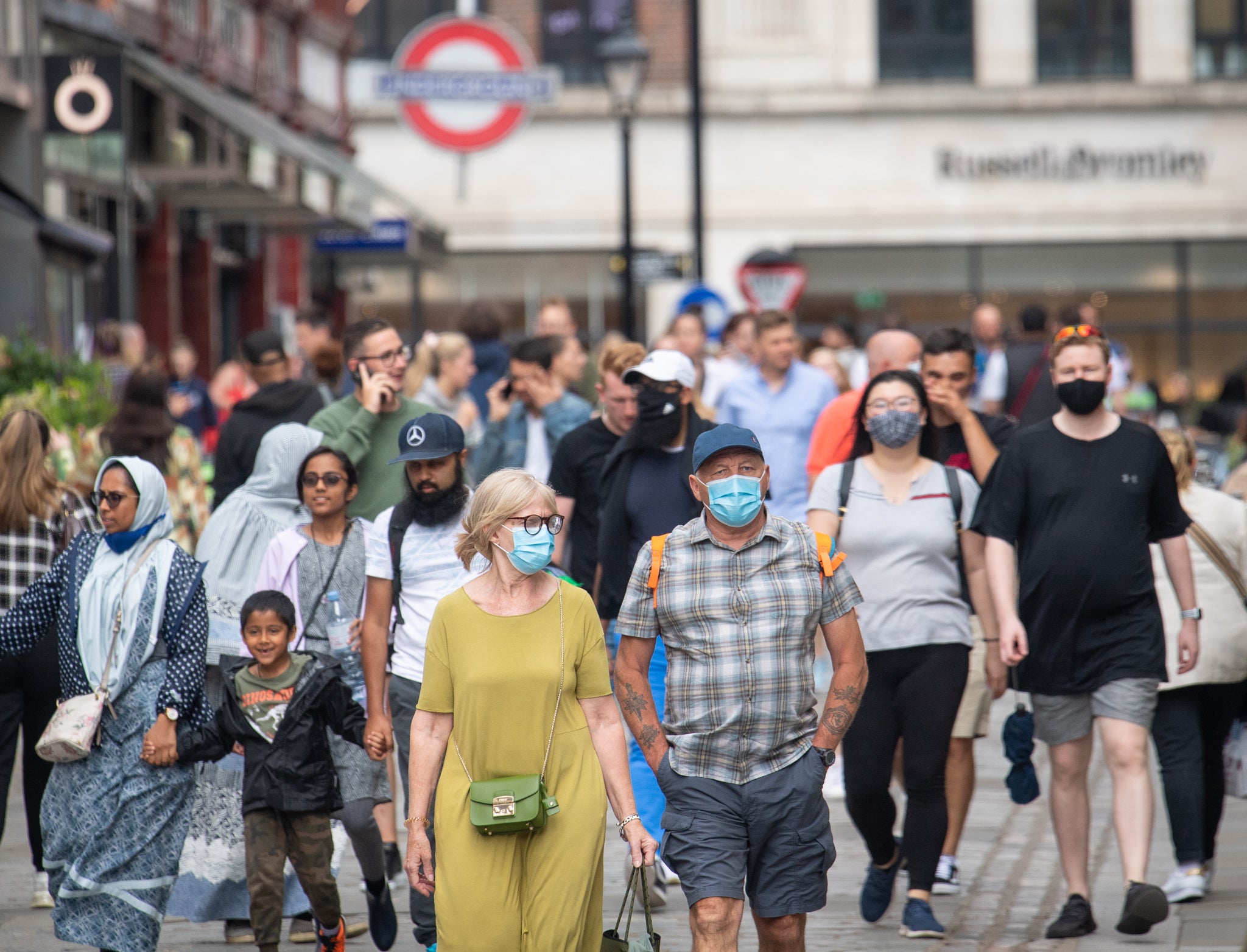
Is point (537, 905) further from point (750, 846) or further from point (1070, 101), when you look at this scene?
point (1070, 101)

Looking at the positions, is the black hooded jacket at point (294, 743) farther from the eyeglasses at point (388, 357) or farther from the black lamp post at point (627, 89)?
the black lamp post at point (627, 89)

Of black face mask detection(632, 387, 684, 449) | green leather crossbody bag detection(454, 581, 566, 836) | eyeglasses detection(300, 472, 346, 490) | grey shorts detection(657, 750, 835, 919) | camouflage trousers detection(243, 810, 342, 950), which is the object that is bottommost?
camouflage trousers detection(243, 810, 342, 950)

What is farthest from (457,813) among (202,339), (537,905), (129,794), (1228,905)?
(202,339)

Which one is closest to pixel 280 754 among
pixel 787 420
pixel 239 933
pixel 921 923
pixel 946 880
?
pixel 239 933

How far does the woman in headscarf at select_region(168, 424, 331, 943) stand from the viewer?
7254 millimetres

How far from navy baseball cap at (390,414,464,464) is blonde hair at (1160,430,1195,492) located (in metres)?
2.89

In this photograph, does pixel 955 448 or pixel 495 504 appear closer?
pixel 495 504

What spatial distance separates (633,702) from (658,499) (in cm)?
192

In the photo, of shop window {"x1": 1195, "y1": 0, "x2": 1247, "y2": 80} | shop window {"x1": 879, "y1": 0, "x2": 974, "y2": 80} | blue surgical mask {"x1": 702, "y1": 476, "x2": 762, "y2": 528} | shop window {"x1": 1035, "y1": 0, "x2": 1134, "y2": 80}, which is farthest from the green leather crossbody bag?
shop window {"x1": 1195, "y1": 0, "x2": 1247, "y2": 80}

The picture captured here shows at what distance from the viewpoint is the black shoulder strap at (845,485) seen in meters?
7.23

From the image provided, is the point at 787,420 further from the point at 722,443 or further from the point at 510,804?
the point at 510,804

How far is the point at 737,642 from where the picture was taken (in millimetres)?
5668

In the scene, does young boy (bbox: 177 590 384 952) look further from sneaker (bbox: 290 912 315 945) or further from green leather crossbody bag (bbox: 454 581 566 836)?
green leather crossbody bag (bbox: 454 581 566 836)

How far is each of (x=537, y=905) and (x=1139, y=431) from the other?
120 inches
